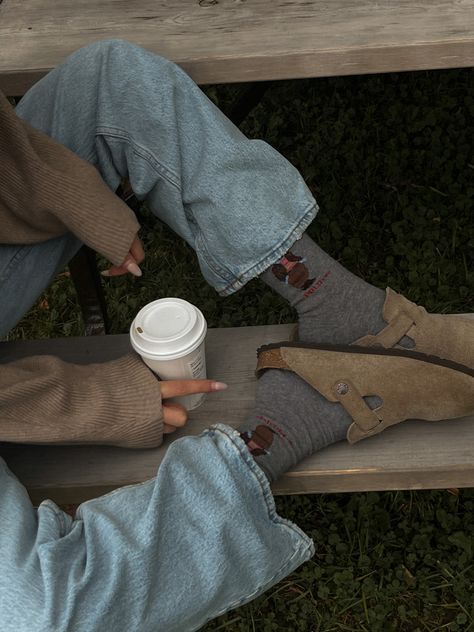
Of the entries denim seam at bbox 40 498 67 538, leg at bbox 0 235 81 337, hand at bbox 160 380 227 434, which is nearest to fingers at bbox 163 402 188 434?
hand at bbox 160 380 227 434

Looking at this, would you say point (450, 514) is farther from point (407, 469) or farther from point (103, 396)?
point (103, 396)

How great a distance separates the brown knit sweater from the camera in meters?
1.34

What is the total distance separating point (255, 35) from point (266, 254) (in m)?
0.48

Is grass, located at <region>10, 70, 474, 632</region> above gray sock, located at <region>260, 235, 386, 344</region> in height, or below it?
below

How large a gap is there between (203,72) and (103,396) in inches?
26.6

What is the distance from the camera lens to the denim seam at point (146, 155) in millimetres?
1514

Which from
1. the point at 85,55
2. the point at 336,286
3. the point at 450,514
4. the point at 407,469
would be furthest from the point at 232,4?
the point at 450,514

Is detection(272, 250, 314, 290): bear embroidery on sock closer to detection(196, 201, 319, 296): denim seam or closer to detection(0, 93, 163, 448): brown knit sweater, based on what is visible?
detection(196, 201, 319, 296): denim seam

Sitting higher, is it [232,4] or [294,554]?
[232,4]

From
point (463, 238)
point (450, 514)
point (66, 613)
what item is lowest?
point (450, 514)

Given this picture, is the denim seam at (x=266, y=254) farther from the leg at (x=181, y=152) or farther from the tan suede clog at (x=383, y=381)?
the tan suede clog at (x=383, y=381)

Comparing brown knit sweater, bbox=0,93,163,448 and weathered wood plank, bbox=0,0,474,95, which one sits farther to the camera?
weathered wood plank, bbox=0,0,474,95

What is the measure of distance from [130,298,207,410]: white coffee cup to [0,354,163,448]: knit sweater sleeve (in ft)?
0.10

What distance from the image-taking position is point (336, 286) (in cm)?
148
